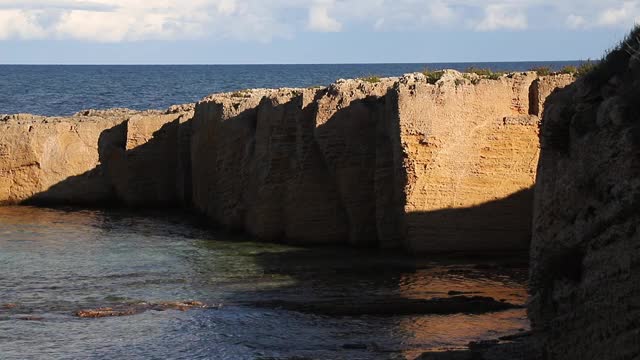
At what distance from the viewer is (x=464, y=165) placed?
1725cm

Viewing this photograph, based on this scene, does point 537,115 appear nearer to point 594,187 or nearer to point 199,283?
point 199,283

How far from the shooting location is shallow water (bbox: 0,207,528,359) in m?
12.3

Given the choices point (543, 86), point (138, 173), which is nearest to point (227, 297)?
point (543, 86)

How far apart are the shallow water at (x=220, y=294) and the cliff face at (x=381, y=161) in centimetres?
53

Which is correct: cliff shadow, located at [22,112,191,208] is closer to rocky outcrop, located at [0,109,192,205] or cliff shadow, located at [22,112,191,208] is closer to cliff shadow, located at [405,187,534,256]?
rocky outcrop, located at [0,109,192,205]

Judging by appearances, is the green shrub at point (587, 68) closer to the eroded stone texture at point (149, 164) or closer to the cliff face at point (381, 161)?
the cliff face at point (381, 161)

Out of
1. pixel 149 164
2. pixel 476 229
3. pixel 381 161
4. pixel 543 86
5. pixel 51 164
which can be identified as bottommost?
pixel 476 229

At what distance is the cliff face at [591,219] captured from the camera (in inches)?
323

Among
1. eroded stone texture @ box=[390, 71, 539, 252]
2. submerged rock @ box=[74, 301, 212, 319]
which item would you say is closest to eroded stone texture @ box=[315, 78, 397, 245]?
eroded stone texture @ box=[390, 71, 539, 252]

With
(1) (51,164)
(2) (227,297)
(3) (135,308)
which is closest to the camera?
(3) (135,308)

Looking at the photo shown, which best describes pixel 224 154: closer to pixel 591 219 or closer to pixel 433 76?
pixel 433 76

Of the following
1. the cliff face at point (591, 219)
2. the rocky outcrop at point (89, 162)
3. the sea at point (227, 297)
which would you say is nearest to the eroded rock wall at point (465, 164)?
the sea at point (227, 297)

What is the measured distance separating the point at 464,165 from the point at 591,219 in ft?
27.8

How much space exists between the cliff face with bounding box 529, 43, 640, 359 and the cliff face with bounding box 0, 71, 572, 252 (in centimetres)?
720
